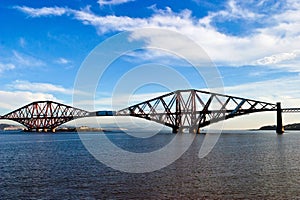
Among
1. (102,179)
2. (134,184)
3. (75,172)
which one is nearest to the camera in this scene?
(134,184)

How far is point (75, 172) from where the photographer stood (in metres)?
47.9

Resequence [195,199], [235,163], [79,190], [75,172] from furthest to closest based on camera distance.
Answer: [235,163] < [75,172] < [79,190] < [195,199]

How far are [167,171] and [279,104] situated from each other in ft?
502

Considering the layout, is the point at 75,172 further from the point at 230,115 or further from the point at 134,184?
the point at 230,115

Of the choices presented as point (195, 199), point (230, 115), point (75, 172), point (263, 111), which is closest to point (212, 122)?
point (230, 115)

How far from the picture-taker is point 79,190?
35781mm

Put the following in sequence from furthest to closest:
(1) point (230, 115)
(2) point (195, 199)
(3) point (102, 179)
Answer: (1) point (230, 115) → (3) point (102, 179) → (2) point (195, 199)

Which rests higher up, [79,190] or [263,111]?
[263,111]

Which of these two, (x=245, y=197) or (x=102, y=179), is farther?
(x=102, y=179)

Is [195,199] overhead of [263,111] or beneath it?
beneath

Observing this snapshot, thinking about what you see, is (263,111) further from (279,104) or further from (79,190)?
(79,190)

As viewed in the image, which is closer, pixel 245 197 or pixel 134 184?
pixel 245 197

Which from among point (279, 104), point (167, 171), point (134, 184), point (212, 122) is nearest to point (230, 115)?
point (212, 122)

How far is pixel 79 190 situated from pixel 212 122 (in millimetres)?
154978
